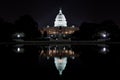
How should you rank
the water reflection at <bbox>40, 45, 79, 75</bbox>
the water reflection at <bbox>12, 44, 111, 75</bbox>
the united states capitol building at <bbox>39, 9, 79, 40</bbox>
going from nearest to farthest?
the water reflection at <bbox>40, 45, 79, 75</bbox>
the water reflection at <bbox>12, 44, 111, 75</bbox>
the united states capitol building at <bbox>39, 9, 79, 40</bbox>

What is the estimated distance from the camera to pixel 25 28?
69438 millimetres

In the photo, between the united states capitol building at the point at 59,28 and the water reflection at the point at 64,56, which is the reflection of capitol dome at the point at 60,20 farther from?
the water reflection at the point at 64,56

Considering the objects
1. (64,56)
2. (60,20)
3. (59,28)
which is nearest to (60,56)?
(64,56)

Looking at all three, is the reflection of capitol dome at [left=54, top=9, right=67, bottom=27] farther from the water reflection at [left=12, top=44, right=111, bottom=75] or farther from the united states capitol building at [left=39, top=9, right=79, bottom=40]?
the water reflection at [left=12, top=44, right=111, bottom=75]

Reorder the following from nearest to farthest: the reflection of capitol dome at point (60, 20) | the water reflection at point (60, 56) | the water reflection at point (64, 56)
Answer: the water reflection at point (60, 56), the water reflection at point (64, 56), the reflection of capitol dome at point (60, 20)

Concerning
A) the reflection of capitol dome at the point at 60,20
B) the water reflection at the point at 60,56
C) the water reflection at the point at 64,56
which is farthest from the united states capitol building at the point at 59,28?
the water reflection at the point at 60,56

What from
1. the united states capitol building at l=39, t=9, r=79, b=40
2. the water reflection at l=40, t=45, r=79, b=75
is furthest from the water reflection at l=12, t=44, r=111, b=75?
the united states capitol building at l=39, t=9, r=79, b=40

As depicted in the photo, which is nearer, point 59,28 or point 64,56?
point 64,56

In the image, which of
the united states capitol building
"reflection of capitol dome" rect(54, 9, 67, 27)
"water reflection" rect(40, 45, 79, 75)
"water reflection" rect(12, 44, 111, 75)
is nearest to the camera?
"water reflection" rect(40, 45, 79, 75)

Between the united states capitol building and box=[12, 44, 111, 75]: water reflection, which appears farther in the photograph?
the united states capitol building

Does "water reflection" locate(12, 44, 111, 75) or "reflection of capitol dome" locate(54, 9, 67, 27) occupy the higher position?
"reflection of capitol dome" locate(54, 9, 67, 27)

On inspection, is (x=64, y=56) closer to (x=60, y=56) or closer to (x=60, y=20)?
(x=60, y=56)

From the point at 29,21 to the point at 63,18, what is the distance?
5514 cm

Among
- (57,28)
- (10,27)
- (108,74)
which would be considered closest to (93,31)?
(10,27)
